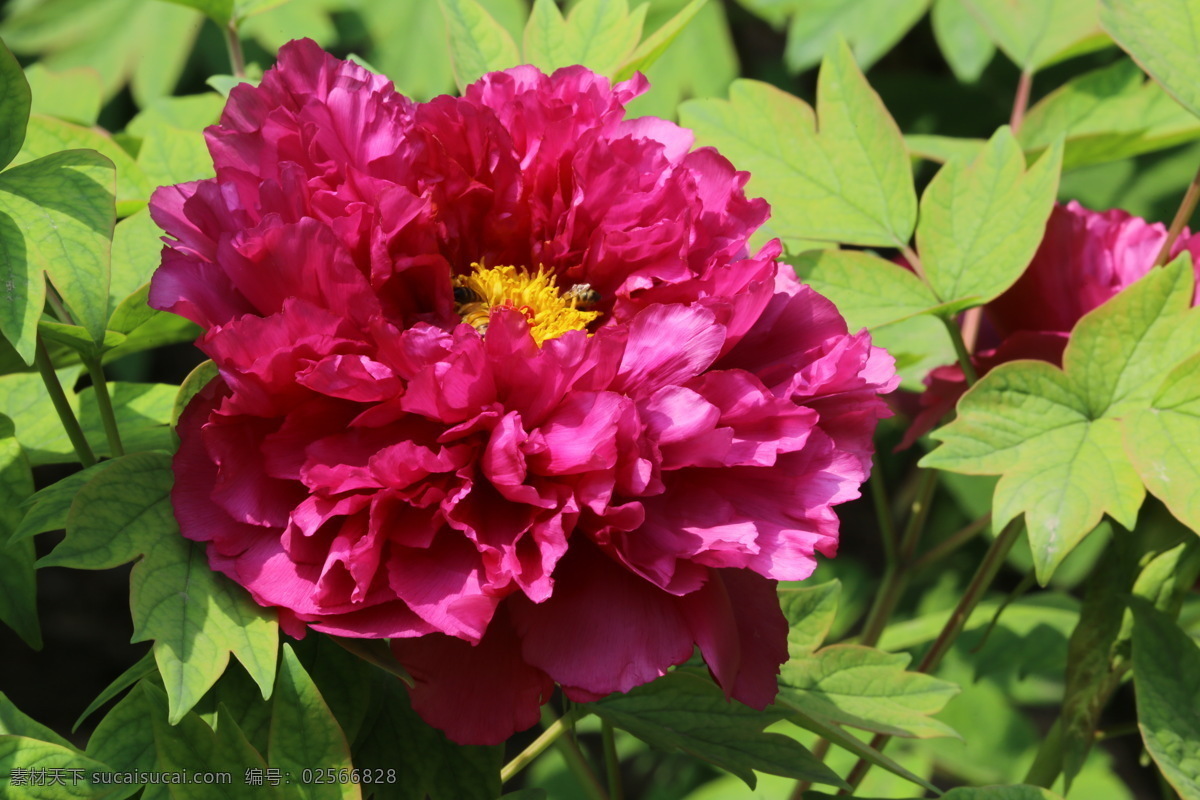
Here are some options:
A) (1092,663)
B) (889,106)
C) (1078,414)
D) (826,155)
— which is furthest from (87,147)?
(889,106)

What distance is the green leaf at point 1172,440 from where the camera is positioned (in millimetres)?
547

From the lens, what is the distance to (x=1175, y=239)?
0.66m

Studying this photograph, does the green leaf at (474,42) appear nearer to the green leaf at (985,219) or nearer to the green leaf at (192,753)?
the green leaf at (985,219)

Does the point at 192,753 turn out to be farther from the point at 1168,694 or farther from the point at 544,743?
the point at 1168,694

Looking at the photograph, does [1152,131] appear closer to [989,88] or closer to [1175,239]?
[1175,239]

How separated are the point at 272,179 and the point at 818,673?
0.37 metres

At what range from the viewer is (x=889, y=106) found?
185cm

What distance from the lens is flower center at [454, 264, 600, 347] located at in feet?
1.82

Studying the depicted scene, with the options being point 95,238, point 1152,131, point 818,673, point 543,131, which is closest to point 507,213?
point 543,131

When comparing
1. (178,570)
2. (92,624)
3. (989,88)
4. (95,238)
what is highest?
(95,238)

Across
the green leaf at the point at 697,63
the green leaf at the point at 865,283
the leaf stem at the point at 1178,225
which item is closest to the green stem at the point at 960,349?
the green leaf at the point at 865,283

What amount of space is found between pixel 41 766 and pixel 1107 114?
781mm

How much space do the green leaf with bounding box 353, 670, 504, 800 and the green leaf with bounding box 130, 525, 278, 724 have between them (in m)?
0.09

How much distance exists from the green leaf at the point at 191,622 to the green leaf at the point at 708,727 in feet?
0.60
